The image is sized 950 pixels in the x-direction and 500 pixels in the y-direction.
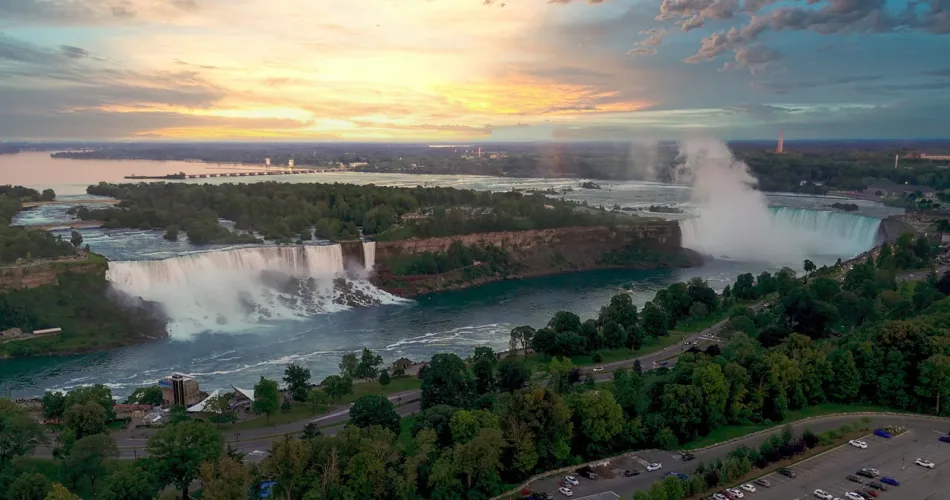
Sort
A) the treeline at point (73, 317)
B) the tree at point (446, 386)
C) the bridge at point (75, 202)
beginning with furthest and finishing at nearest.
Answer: the bridge at point (75, 202), the treeline at point (73, 317), the tree at point (446, 386)

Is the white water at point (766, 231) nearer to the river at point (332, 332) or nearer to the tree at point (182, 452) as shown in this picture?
the river at point (332, 332)

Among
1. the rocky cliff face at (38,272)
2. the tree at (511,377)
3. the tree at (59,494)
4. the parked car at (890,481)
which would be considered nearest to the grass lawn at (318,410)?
the tree at (511,377)

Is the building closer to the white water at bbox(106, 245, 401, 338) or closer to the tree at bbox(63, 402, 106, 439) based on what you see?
the tree at bbox(63, 402, 106, 439)

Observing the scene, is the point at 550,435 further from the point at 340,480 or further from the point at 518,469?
the point at 340,480

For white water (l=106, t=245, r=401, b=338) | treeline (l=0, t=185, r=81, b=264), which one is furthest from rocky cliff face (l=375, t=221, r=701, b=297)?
treeline (l=0, t=185, r=81, b=264)

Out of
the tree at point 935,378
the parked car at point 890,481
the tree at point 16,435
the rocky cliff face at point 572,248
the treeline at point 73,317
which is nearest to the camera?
the parked car at point 890,481
